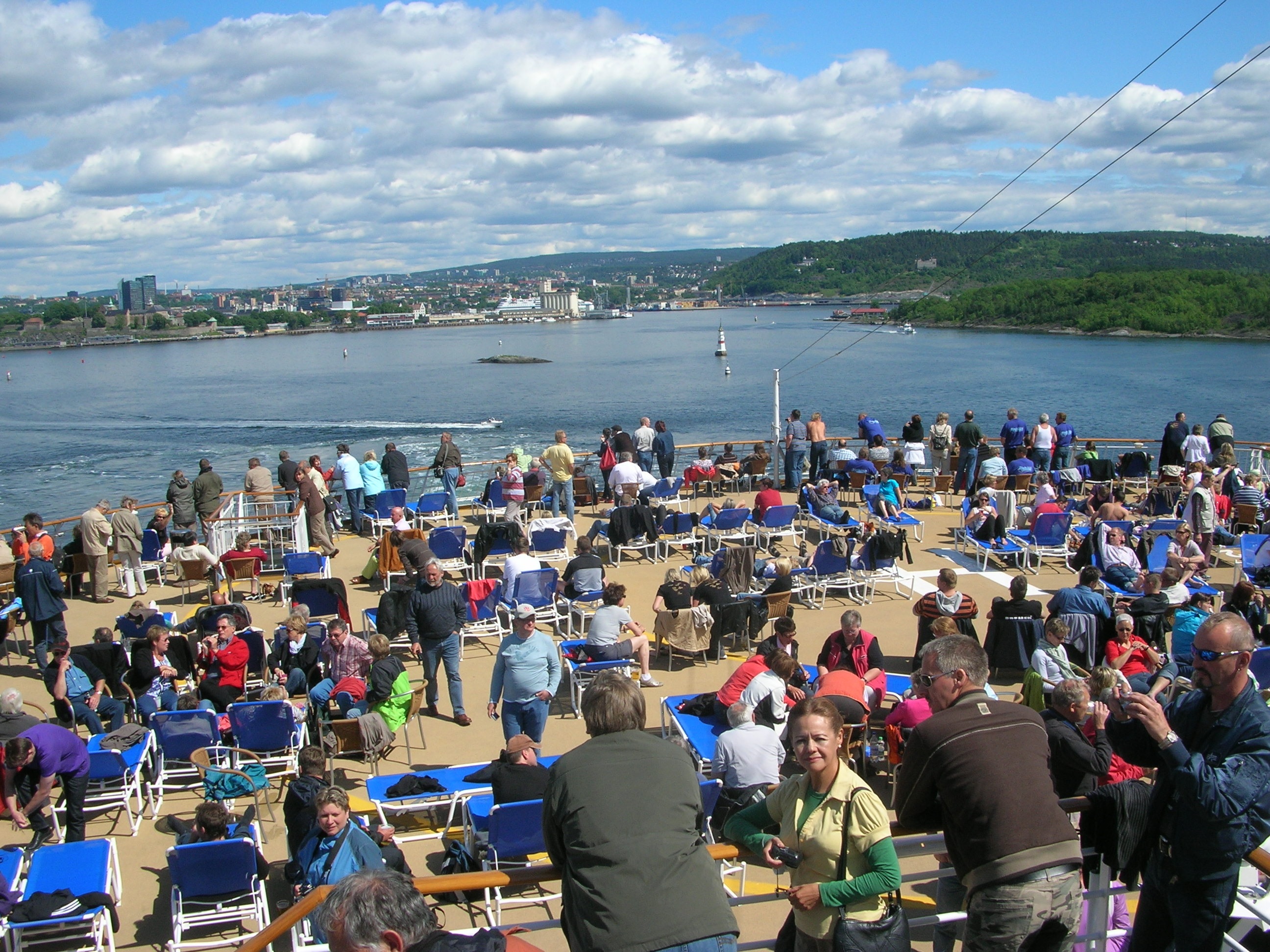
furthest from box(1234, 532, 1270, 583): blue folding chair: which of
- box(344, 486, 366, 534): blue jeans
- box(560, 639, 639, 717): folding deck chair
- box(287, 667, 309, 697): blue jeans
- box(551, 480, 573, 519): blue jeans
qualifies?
box(344, 486, 366, 534): blue jeans

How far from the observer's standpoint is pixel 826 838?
100 inches

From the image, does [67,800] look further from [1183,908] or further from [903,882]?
[1183,908]

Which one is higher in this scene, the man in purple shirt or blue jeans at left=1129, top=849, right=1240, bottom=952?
blue jeans at left=1129, top=849, right=1240, bottom=952

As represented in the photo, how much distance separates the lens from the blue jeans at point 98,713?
21.8ft

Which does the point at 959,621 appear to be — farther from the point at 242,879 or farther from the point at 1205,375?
the point at 1205,375

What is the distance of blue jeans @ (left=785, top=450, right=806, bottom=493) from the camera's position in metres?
15.5

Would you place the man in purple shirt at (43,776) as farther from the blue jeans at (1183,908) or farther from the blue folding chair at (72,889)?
the blue jeans at (1183,908)

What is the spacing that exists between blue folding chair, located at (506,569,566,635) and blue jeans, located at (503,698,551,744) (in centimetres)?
259

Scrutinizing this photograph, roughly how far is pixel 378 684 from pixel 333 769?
29.3 inches

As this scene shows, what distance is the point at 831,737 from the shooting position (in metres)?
2.57

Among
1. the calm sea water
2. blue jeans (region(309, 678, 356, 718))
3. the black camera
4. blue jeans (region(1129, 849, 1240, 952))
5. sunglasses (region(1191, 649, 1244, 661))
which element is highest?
sunglasses (region(1191, 649, 1244, 661))

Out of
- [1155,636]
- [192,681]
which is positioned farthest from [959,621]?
[192,681]

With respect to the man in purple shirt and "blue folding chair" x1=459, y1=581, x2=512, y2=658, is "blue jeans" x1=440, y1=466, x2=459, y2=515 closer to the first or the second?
"blue folding chair" x1=459, y1=581, x2=512, y2=658

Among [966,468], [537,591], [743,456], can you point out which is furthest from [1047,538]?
[743,456]
